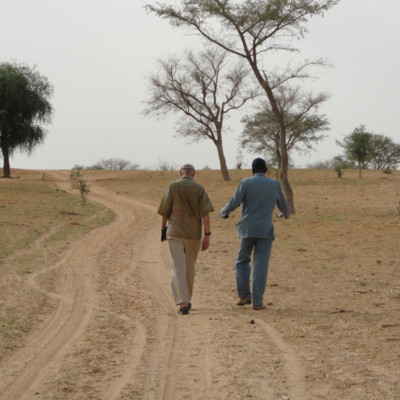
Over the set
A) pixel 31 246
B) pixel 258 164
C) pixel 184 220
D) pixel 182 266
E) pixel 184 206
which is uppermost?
pixel 258 164

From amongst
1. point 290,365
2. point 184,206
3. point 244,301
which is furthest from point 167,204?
point 290,365

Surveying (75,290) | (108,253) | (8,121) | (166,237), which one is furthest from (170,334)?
(8,121)

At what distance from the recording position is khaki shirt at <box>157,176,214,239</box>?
7570mm

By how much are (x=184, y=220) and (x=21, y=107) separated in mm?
36137

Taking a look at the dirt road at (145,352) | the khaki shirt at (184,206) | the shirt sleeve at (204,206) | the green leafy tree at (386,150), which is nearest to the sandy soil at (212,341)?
the dirt road at (145,352)

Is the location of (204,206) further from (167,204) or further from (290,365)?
(290,365)

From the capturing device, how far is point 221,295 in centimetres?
881

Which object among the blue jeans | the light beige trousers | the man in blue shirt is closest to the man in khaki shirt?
the light beige trousers

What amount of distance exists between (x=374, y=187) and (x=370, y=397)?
32.6 metres

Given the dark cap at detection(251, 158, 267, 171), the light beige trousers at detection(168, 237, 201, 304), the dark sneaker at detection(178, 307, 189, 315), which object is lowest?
the dark sneaker at detection(178, 307, 189, 315)

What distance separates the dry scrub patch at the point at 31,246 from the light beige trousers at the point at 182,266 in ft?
5.00

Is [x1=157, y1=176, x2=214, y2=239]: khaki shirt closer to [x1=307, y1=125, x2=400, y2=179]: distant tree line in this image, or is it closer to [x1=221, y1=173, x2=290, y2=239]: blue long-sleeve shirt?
[x1=221, y1=173, x2=290, y2=239]: blue long-sleeve shirt

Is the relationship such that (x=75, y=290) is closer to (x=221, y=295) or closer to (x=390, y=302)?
(x=221, y=295)

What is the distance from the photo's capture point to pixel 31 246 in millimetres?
13922
